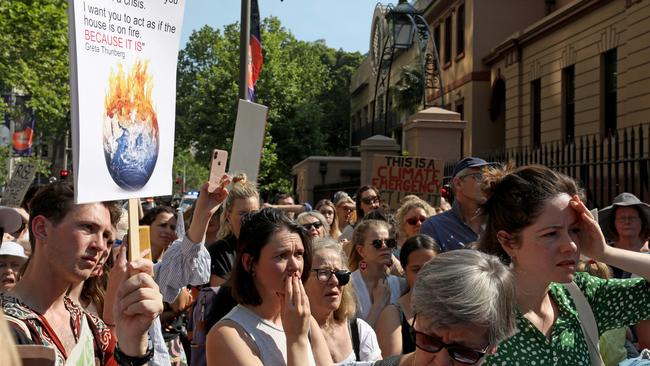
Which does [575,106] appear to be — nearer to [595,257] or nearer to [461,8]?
[461,8]

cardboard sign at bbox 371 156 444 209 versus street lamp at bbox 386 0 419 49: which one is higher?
street lamp at bbox 386 0 419 49

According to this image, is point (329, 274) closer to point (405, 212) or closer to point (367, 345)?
point (367, 345)

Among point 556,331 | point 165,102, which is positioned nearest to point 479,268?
point 556,331

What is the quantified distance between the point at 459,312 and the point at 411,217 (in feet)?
18.0

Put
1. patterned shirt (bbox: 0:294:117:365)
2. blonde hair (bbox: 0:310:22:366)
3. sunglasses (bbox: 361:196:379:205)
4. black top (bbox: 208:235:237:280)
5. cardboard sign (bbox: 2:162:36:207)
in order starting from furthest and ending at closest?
cardboard sign (bbox: 2:162:36:207) < sunglasses (bbox: 361:196:379:205) < black top (bbox: 208:235:237:280) < patterned shirt (bbox: 0:294:117:365) < blonde hair (bbox: 0:310:22:366)

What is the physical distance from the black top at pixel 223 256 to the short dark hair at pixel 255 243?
5.55 feet

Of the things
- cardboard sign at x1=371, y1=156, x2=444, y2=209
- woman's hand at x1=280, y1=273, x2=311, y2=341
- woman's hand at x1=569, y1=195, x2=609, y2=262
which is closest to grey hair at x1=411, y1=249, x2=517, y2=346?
woman's hand at x1=280, y1=273, x2=311, y2=341

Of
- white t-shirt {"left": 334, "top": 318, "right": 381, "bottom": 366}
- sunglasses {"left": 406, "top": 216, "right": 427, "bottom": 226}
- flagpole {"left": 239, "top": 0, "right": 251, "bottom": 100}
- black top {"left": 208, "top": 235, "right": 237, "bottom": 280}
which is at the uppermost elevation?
flagpole {"left": 239, "top": 0, "right": 251, "bottom": 100}

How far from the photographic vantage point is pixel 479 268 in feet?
9.47

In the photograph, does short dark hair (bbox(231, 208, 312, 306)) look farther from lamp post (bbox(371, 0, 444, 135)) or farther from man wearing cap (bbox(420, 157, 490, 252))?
lamp post (bbox(371, 0, 444, 135))

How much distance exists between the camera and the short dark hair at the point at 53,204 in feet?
10.8

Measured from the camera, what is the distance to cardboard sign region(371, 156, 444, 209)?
11258 millimetres

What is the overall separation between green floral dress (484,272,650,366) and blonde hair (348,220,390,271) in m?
2.88

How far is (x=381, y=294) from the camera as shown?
5.96 metres
